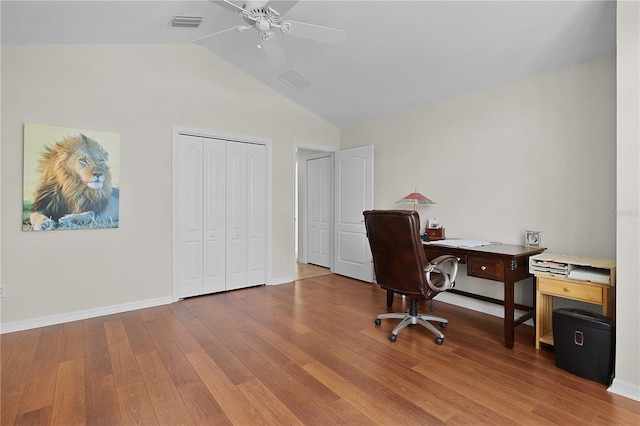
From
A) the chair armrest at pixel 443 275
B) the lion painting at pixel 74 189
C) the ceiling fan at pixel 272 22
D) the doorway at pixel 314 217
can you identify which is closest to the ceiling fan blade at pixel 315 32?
the ceiling fan at pixel 272 22

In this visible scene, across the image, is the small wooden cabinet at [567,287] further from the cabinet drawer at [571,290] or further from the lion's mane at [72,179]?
the lion's mane at [72,179]

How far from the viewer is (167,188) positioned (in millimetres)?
3963

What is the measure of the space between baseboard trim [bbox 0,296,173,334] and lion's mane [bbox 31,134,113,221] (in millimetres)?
1010

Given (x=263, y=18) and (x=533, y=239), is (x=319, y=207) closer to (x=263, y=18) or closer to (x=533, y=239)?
(x=533, y=239)

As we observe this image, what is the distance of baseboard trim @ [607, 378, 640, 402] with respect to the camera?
2.02 metres

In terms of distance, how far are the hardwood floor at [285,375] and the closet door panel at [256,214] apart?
1.28 metres

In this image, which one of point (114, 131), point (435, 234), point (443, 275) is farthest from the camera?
point (435, 234)

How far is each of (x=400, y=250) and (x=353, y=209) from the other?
94.7 inches

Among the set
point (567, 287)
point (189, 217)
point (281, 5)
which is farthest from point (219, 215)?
point (567, 287)

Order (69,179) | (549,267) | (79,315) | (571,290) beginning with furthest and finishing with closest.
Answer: (79,315), (69,179), (549,267), (571,290)

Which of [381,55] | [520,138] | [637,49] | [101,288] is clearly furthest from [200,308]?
[637,49]

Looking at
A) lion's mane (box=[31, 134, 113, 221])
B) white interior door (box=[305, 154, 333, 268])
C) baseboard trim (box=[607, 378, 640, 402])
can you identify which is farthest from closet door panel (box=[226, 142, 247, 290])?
baseboard trim (box=[607, 378, 640, 402])

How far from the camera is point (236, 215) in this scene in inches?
179

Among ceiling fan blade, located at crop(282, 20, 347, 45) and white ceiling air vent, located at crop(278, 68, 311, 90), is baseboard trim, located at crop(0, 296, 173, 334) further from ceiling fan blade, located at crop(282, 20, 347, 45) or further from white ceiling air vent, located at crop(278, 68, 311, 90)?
ceiling fan blade, located at crop(282, 20, 347, 45)
